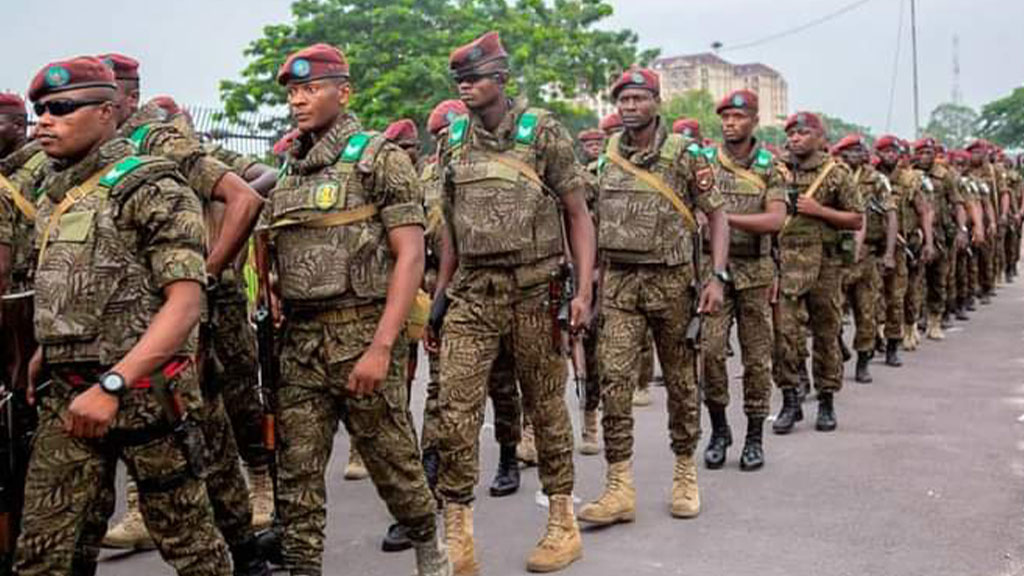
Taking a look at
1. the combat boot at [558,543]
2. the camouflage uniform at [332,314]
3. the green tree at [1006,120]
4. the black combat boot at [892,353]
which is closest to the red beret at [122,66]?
the camouflage uniform at [332,314]

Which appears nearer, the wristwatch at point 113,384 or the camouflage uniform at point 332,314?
the wristwatch at point 113,384

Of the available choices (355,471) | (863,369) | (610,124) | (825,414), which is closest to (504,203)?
(355,471)

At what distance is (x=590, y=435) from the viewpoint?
7.07 meters

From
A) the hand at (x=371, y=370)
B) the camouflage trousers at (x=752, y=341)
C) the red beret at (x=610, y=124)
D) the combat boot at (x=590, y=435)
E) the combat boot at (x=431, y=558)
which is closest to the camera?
the hand at (x=371, y=370)

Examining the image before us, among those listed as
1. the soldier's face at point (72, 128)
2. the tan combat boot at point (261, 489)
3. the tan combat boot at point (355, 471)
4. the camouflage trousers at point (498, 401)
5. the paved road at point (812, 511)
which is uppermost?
the soldier's face at point (72, 128)

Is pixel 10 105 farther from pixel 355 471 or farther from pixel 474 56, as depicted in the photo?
pixel 355 471

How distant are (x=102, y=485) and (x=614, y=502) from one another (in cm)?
263

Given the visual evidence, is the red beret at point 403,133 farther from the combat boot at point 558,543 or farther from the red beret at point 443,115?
the combat boot at point 558,543

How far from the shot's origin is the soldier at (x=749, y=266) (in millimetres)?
6539

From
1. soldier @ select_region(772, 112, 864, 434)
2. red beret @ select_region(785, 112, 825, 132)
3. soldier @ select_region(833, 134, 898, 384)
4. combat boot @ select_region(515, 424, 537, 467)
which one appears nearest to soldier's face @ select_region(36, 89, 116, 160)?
combat boot @ select_region(515, 424, 537, 467)

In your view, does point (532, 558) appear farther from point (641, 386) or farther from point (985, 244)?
point (985, 244)

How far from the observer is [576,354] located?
19.3ft

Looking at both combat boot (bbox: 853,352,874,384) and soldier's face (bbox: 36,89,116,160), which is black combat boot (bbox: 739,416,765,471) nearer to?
combat boot (bbox: 853,352,874,384)

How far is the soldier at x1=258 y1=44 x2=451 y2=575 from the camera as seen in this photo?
13.1 ft
